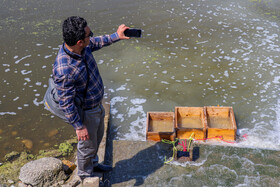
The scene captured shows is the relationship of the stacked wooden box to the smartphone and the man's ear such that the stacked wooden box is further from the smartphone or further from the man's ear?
the man's ear

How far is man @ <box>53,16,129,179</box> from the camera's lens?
313 centimetres

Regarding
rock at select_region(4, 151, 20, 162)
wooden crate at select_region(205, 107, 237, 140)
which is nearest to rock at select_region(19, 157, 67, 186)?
rock at select_region(4, 151, 20, 162)

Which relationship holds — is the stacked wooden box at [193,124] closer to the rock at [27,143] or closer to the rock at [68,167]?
the rock at [68,167]

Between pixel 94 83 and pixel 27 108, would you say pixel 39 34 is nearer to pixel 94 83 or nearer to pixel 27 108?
pixel 27 108

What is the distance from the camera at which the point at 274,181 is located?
165 inches

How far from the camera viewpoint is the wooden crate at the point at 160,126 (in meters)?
4.87

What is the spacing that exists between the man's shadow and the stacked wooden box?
0.67 ft

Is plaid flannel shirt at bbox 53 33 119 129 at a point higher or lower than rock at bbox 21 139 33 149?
higher

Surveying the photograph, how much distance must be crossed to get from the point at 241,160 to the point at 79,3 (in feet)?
29.0

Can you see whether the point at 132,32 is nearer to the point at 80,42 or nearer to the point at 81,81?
the point at 80,42

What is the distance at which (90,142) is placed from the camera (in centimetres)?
371

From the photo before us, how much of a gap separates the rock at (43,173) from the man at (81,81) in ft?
2.02

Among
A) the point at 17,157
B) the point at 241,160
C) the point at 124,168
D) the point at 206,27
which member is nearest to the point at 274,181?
the point at 241,160

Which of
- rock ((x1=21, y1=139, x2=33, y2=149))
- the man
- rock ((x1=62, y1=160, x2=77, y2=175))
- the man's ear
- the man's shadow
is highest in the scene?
the man's ear
